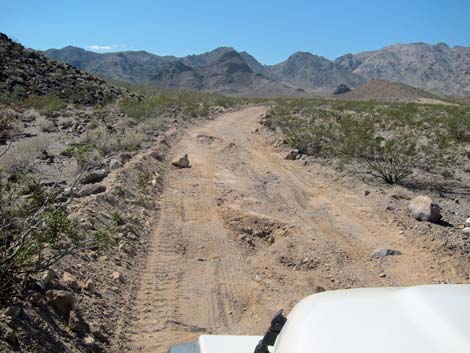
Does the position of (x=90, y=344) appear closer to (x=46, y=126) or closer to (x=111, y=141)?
(x=111, y=141)

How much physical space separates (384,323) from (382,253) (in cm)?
565

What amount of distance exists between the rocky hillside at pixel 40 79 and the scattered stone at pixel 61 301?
20.4 m

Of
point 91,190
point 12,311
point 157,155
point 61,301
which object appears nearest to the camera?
point 12,311

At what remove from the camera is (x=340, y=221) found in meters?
8.66

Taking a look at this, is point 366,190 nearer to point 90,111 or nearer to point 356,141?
point 356,141

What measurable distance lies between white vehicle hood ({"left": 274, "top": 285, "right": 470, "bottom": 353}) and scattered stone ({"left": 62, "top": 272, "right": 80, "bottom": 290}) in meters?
3.53

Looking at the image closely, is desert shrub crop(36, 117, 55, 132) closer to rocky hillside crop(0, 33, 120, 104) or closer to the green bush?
the green bush

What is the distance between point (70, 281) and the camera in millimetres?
5160

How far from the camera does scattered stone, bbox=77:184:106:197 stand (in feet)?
28.8

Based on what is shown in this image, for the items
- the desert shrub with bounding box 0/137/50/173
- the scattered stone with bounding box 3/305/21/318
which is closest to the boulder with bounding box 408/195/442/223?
the scattered stone with bounding box 3/305/21/318

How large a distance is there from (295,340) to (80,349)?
2877 mm

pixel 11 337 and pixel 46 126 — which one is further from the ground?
pixel 46 126

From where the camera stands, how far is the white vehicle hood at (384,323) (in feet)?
5.43

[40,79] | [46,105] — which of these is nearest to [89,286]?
[46,105]
